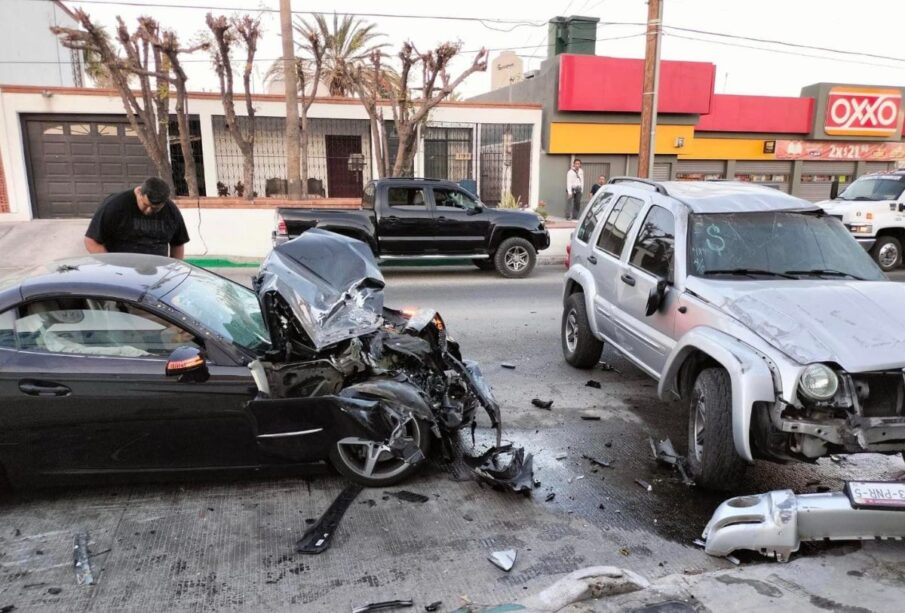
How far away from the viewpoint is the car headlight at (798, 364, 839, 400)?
3350 mm

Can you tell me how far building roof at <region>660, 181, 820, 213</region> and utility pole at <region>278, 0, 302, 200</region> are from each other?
1271 cm

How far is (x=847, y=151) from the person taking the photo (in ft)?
94.2

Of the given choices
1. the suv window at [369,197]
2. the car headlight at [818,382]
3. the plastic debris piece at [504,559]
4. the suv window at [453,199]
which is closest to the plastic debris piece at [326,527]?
the plastic debris piece at [504,559]

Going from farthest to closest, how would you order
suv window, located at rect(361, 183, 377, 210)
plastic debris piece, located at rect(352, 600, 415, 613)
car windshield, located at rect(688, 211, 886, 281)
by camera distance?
suv window, located at rect(361, 183, 377, 210) → car windshield, located at rect(688, 211, 886, 281) → plastic debris piece, located at rect(352, 600, 415, 613)

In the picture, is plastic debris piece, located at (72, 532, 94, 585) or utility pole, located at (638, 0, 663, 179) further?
utility pole, located at (638, 0, 663, 179)

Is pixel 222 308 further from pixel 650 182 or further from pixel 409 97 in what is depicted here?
pixel 409 97

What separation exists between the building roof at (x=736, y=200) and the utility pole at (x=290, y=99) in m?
12.7

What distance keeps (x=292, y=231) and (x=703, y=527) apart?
9.30 m

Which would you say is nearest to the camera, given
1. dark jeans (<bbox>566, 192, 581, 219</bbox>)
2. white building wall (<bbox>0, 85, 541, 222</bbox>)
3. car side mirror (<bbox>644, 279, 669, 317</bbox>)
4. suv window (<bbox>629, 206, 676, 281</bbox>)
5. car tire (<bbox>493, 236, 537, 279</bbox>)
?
car side mirror (<bbox>644, 279, 669, 317</bbox>)

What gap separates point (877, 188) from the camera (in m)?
13.2

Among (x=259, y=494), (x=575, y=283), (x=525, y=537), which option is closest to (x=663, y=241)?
(x=575, y=283)

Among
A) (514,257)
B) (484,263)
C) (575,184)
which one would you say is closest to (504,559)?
(514,257)

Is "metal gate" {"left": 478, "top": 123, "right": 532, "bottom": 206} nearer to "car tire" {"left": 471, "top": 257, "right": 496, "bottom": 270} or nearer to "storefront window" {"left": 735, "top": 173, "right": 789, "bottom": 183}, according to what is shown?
"car tire" {"left": 471, "top": 257, "right": 496, "bottom": 270}

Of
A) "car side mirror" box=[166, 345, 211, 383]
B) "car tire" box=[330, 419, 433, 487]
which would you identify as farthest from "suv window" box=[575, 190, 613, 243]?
"car side mirror" box=[166, 345, 211, 383]
